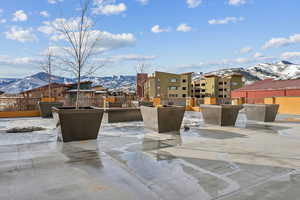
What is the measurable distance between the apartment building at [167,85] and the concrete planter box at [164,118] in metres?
46.7

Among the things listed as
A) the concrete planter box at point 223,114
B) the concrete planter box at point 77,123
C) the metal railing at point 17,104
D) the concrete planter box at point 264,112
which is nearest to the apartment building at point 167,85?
the metal railing at point 17,104

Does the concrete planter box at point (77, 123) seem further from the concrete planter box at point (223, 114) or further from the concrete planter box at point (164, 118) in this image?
the concrete planter box at point (223, 114)

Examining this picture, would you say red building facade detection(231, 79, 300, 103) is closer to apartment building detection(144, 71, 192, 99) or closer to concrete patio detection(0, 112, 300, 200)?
concrete patio detection(0, 112, 300, 200)

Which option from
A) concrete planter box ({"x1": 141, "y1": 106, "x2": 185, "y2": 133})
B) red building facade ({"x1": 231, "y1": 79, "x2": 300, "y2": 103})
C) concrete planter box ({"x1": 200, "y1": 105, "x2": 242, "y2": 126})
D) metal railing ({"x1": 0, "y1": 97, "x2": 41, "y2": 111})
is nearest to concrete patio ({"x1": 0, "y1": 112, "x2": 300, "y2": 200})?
concrete planter box ({"x1": 141, "y1": 106, "x2": 185, "y2": 133})

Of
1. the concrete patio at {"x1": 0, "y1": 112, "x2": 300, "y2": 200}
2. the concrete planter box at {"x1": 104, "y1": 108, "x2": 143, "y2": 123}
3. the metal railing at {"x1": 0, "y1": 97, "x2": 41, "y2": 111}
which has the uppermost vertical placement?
the metal railing at {"x1": 0, "y1": 97, "x2": 41, "y2": 111}

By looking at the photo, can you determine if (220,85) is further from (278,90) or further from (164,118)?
(164,118)

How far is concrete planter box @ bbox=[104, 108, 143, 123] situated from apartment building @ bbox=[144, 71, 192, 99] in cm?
4389

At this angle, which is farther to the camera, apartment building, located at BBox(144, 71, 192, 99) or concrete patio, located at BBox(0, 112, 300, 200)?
apartment building, located at BBox(144, 71, 192, 99)

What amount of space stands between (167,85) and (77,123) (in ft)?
173

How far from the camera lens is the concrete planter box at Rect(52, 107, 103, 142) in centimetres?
434

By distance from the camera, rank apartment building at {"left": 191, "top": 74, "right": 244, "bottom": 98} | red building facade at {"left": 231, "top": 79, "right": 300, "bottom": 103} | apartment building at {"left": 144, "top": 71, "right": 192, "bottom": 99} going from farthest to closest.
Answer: apartment building at {"left": 191, "top": 74, "right": 244, "bottom": 98}, apartment building at {"left": 144, "top": 71, "right": 192, "bottom": 99}, red building facade at {"left": 231, "top": 79, "right": 300, "bottom": 103}

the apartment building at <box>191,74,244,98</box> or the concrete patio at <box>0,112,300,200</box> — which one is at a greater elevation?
the apartment building at <box>191,74,244,98</box>

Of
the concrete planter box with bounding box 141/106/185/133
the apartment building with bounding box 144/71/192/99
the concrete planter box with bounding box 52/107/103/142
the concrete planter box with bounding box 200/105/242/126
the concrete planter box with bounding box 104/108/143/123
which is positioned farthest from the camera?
the apartment building with bounding box 144/71/192/99

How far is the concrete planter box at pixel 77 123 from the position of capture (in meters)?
4.34
